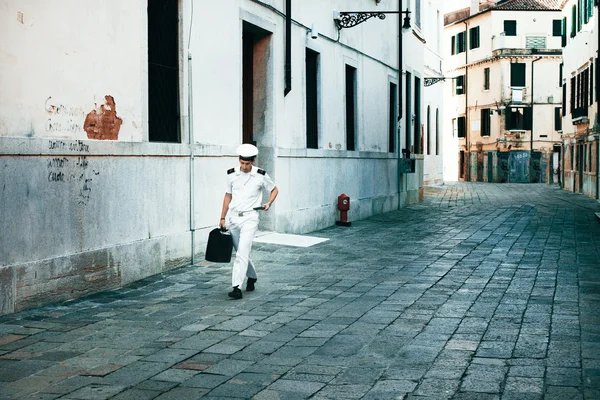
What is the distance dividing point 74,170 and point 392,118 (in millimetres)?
15365

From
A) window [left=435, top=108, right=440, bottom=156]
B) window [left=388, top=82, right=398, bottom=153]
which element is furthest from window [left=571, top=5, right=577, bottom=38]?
window [left=388, top=82, right=398, bottom=153]

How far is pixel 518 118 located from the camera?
2101 inches

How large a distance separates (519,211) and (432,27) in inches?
618

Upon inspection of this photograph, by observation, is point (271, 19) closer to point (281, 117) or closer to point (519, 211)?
point (281, 117)

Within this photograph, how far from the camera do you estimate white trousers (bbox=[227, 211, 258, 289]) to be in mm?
8352

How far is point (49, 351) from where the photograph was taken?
6.08m

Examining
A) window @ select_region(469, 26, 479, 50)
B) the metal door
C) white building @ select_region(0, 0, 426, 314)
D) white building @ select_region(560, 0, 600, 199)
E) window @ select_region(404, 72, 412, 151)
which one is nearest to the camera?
white building @ select_region(0, 0, 426, 314)

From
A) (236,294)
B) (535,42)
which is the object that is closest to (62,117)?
(236,294)

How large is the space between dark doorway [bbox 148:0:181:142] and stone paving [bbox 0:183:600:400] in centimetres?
182

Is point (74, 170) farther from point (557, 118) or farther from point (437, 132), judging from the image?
point (557, 118)

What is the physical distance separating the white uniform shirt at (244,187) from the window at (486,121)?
156 ft

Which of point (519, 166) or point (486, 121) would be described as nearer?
point (519, 166)

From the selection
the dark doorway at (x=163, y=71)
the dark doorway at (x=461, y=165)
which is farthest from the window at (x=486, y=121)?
the dark doorway at (x=163, y=71)

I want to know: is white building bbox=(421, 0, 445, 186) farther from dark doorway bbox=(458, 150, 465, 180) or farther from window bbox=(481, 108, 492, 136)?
dark doorway bbox=(458, 150, 465, 180)
